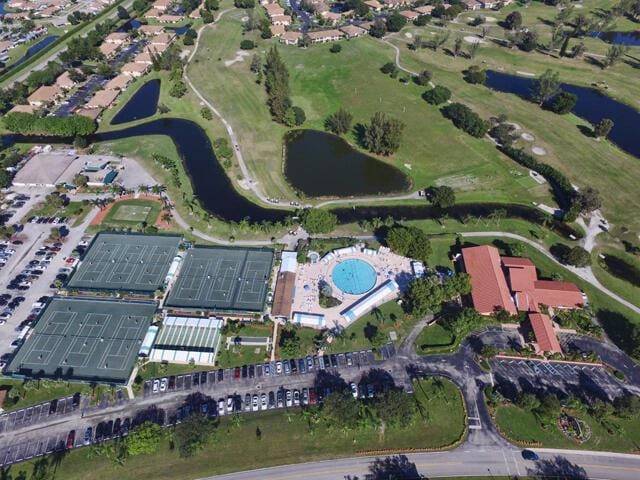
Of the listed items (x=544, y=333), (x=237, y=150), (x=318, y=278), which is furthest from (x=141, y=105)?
(x=544, y=333)

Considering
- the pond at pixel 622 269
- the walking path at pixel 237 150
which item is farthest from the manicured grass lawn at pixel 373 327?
the pond at pixel 622 269

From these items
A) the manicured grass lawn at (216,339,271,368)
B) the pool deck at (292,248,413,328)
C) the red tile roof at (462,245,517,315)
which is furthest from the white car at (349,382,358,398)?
the red tile roof at (462,245,517,315)

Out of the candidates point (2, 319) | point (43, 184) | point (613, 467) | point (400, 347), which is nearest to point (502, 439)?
point (613, 467)

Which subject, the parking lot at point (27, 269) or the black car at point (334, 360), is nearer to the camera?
the black car at point (334, 360)

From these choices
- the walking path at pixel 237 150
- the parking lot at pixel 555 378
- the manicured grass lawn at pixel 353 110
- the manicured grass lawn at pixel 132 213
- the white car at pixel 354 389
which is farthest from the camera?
the manicured grass lawn at pixel 353 110

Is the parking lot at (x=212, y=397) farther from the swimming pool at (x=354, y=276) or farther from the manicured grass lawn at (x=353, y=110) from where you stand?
the manicured grass lawn at (x=353, y=110)

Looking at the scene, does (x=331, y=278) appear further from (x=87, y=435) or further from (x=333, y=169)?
(x=87, y=435)

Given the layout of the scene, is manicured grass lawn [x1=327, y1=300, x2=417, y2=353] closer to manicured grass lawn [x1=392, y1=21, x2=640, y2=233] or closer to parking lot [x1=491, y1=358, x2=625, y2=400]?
parking lot [x1=491, y1=358, x2=625, y2=400]
